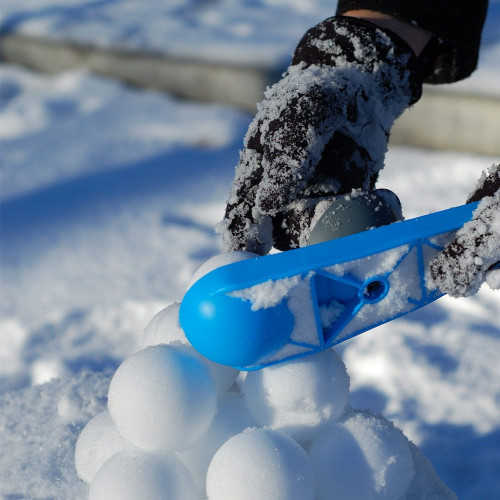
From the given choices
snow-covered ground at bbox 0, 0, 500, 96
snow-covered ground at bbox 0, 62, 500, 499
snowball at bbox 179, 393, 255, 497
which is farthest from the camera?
snow-covered ground at bbox 0, 0, 500, 96

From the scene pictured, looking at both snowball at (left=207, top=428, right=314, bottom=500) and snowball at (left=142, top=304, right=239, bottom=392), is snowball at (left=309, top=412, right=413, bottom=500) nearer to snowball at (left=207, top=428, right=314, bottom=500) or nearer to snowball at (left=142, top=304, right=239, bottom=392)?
snowball at (left=207, top=428, right=314, bottom=500)

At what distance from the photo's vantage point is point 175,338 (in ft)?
3.02

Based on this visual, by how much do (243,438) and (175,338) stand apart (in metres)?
0.19

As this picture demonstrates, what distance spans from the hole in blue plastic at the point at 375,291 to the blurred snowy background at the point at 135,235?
483mm

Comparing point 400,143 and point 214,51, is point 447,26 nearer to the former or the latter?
point 400,143

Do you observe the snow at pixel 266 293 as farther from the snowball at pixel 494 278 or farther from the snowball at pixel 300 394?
the snowball at pixel 494 278

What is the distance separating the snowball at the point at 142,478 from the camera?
2.55 feet

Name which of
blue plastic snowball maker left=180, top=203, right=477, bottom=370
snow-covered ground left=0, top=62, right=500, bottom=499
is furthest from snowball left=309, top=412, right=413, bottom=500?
snow-covered ground left=0, top=62, right=500, bottom=499

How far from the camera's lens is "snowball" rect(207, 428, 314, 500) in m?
0.75

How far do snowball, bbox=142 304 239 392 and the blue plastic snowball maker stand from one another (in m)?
0.10

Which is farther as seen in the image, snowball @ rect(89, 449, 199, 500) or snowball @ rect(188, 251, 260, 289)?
snowball @ rect(188, 251, 260, 289)

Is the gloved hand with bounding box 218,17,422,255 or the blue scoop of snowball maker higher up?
the gloved hand with bounding box 218,17,422,255

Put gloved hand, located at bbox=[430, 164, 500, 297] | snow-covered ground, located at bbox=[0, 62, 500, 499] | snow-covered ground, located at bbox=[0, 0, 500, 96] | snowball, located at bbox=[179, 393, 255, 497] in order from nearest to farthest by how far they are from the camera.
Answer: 1. gloved hand, located at bbox=[430, 164, 500, 297]
2. snowball, located at bbox=[179, 393, 255, 497]
3. snow-covered ground, located at bbox=[0, 62, 500, 499]
4. snow-covered ground, located at bbox=[0, 0, 500, 96]

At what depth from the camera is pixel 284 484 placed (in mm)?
754
